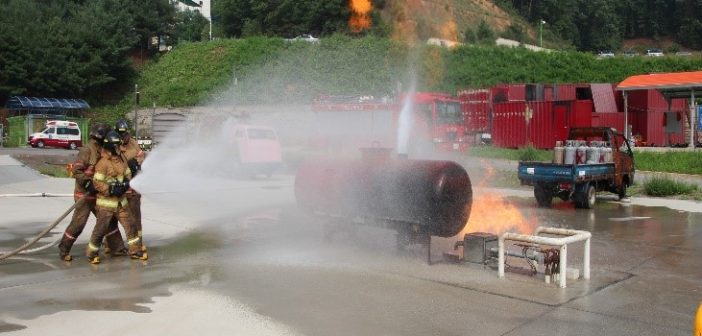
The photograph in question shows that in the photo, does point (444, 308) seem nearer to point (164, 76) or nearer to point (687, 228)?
point (687, 228)

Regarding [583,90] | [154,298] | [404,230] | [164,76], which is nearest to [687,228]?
[404,230]

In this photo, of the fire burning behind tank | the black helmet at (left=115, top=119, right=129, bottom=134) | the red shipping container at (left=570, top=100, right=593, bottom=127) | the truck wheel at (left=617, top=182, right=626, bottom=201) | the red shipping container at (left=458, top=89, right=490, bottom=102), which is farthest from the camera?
the red shipping container at (left=458, top=89, right=490, bottom=102)

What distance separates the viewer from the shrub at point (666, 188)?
60.5 feet

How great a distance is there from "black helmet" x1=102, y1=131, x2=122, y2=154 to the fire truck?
49.6 ft

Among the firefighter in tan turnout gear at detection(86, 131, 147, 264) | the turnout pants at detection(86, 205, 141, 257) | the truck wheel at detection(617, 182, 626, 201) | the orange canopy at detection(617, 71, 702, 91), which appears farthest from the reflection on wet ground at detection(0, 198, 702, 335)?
the orange canopy at detection(617, 71, 702, 91)

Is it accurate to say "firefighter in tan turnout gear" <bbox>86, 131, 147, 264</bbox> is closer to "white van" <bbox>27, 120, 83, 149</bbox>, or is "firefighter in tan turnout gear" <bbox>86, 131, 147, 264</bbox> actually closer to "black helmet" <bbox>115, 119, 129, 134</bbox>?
"black helmet" <bbox>115, 119, 129, 134</bbox>

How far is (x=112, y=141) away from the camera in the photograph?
27.8 ft

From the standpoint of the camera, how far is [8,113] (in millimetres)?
49281

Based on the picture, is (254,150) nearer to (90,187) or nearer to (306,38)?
(90,187)

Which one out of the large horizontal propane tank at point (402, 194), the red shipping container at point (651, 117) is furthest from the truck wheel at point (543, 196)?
the red shipping container at point (651, 117)

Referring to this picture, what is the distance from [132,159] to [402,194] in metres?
4.01

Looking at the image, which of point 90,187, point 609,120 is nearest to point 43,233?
point 90,187

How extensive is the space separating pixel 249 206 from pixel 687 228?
9.60 meters

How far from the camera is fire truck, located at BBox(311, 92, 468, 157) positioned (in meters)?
24.3
